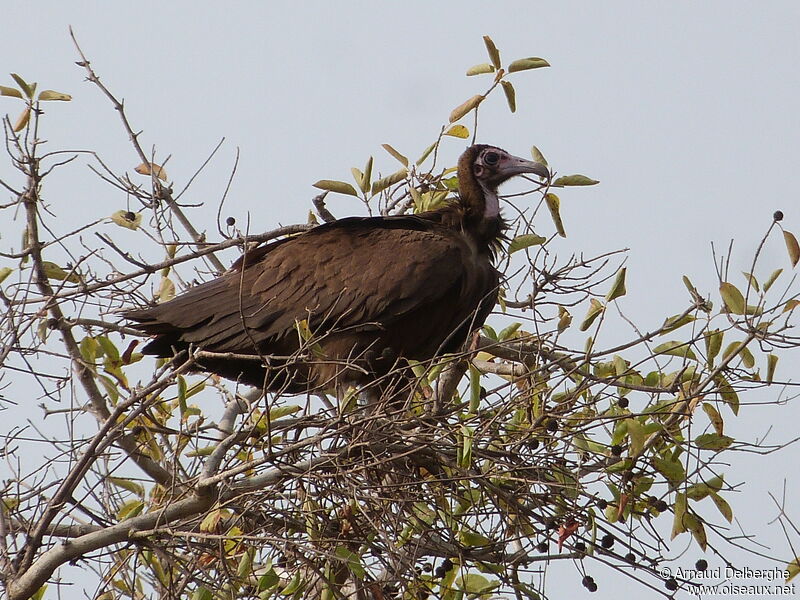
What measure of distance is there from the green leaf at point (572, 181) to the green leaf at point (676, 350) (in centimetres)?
97

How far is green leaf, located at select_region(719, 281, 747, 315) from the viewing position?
4793 mm

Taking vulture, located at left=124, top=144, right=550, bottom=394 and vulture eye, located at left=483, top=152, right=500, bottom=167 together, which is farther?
vulture eye, located at left=483, top=152, right=500, bottom=167

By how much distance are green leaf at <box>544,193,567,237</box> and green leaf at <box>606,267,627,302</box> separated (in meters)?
0.82

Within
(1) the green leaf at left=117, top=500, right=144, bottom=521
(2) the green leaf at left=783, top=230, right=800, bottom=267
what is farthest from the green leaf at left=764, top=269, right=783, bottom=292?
(1) the green leaf at left=117, top=500, right=144, bottom=521

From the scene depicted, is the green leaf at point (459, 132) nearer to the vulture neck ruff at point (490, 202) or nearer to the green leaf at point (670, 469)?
the vulture neck ruff at point (490, 202)

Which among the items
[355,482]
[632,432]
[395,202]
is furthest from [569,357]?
[395,202]

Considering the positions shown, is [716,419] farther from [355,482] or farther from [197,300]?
[197,300]

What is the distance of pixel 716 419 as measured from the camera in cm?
503

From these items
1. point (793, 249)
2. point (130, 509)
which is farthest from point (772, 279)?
point (130, 509)

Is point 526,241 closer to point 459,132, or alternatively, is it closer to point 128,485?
point 459,132

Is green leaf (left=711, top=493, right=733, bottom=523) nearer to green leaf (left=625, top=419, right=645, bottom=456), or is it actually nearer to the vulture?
green leaf (left=625, top=419, right=645, bottom=456)

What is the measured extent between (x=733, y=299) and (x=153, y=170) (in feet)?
10.7

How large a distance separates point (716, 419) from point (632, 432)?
0.62 m

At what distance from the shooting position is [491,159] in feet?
22.6
